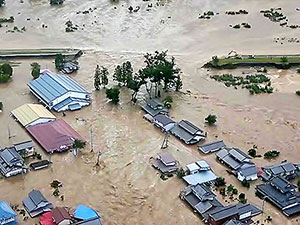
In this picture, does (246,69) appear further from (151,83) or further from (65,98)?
(65,98)

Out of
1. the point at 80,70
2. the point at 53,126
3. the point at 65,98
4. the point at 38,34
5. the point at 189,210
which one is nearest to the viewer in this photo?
the point at 189,210

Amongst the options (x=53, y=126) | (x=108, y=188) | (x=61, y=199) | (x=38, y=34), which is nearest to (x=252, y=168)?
(x=108, y=188)

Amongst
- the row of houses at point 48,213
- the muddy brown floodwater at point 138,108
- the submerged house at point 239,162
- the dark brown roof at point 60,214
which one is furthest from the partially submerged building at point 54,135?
the submerged house at point 239,162

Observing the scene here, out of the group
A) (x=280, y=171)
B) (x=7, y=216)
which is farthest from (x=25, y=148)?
(x=280, y=171)

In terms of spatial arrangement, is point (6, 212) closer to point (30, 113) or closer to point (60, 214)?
point (60, 214)

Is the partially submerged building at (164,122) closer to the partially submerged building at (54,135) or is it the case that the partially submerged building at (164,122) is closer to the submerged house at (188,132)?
the submerged house at (188,132)
